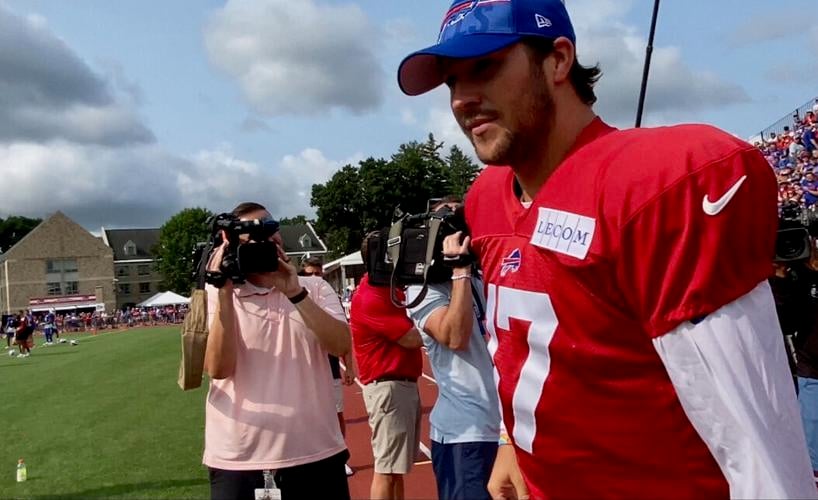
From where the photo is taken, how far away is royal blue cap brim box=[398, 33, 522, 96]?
1.69 m

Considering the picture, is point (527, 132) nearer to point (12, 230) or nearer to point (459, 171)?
point (459, 171)

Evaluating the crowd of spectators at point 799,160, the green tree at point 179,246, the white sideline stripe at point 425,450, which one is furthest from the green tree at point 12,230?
the white sideline stripe at point 425,450

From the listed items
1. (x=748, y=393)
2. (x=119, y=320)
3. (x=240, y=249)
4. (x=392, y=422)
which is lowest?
(x=392, y=422)

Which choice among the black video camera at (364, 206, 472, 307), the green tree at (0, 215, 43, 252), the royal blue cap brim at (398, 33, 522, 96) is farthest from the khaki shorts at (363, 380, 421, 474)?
the green tree at (0, 215, 43, 252)

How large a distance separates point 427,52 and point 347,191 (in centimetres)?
7265

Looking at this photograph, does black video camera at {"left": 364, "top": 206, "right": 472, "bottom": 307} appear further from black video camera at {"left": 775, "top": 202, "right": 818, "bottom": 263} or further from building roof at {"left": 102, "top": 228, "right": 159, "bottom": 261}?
building roof at {"left": 102, "top": 228, "right": 159, "bottom": 261}

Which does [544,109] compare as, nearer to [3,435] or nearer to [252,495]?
[252,495]

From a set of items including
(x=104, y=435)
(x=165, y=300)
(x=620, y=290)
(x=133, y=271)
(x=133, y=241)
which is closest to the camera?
(x=620, y=290)

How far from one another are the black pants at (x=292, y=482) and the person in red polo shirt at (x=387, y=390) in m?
1.62

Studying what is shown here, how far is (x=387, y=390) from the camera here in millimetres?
5547

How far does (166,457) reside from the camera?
33.1 ft

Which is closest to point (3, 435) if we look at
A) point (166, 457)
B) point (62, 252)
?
point (166, 457)

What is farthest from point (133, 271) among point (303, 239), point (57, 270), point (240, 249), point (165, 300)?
point (240, 249)

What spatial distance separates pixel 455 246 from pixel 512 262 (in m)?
1.09
